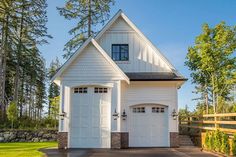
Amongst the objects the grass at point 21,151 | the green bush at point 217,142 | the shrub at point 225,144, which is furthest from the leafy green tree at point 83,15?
the shrub at point 225,144

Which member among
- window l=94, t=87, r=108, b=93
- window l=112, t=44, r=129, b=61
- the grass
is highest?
window l=112, t=44, r=129, b=61

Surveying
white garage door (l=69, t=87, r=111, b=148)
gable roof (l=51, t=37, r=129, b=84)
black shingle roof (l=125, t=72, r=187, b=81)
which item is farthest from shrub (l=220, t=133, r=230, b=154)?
white garage door (l=69, t=87, r=111, b=148)

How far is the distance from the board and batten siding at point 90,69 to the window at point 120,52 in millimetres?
2339

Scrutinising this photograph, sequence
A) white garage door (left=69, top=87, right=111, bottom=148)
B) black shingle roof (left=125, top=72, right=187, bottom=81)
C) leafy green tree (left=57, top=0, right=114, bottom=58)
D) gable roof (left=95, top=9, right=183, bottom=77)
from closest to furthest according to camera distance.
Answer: white garage door (left=69, top=87, right=111, bottom=148), black shingle roof (left=125, top=72, right=187, bottom=81), gable roof (left=95, top=9, right=183, bottom=77), leafy green tree (left=57, top=0, right=114, bottom=58)

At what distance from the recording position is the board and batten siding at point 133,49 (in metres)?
15.9

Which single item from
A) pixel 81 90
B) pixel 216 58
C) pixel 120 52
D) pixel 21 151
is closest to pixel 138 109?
pixel 81 90

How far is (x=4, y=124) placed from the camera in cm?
2122

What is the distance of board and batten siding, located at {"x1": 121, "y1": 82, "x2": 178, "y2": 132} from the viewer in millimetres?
15000

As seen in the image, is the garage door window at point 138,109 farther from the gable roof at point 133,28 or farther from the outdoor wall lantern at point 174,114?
the gable roof at point 133,28

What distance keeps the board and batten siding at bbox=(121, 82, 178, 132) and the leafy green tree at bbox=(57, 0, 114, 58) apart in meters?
10.4

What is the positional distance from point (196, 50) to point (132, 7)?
14.3 metres

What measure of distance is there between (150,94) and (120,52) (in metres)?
3.25

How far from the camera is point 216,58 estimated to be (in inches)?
1102

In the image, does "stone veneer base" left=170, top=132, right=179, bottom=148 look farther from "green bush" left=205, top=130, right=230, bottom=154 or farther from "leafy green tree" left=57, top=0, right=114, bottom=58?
"leafy green tree" left=57, top=0, right=114, bottom=58
